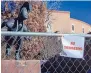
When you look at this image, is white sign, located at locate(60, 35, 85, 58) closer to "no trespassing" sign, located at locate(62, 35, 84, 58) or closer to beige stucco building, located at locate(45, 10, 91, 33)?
"no trespassing" sign, located at locate(62, 35, 84, 58)

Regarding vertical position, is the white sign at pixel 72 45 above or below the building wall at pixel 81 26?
above

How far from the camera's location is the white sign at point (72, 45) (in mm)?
2621

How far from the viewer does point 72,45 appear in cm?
262

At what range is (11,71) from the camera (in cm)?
270

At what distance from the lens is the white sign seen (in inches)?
103

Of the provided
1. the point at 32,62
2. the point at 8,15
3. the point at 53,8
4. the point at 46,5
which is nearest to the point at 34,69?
the point at 32,62

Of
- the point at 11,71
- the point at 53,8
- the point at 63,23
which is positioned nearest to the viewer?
the point at 11,71

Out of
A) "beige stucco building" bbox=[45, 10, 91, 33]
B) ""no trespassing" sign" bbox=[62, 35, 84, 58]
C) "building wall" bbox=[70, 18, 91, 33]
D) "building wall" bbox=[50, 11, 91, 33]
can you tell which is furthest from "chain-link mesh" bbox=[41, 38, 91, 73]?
"building wall" bbox=[70, 18, 91, 33]

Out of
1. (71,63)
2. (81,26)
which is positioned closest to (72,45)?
(71,63)

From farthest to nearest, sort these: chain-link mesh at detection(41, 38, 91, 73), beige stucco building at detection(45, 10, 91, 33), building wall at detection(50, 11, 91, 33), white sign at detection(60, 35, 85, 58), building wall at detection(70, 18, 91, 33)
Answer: building wall at detection(70, 18, 91, 33)
building wall at detection(50, 11, 91, 33)
beige stucco building at detection(45, 10, 91, 33)
chain-link mesh at detection(41, 38, 91, 73)
white sign at detection(60, 35, 85, 58)

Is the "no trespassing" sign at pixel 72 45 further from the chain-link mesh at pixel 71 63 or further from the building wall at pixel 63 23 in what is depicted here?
the building wall at pixel 63 23

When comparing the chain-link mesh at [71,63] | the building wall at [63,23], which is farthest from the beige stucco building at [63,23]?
the chain-link mesh at [71,63]

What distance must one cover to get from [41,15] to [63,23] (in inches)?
454

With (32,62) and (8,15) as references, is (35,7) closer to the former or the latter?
(8,15)
